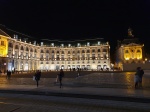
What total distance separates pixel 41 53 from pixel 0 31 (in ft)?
121

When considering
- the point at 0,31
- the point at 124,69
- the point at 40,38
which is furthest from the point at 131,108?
the point at 40,38

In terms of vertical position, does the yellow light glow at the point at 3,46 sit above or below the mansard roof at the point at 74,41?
below

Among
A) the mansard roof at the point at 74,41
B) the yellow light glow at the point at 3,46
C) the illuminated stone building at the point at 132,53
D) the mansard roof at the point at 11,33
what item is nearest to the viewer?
the yellow light glow at the point at 3,46

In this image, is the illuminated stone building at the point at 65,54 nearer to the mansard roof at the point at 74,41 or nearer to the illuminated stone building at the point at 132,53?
the mansard roof at the point at 74,41

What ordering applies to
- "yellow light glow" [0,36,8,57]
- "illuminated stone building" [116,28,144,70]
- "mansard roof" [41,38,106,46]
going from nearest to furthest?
"yellow light glow" [0,36,8,57] < "illuminated stone building" [116,28,144,70] < "mansard roof" [41,38,106,46]

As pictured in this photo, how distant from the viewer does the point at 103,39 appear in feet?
330

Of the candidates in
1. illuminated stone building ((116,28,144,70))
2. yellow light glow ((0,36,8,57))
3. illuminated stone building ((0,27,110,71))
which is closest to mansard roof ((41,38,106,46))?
illuminated stone building ((0,27,110,71))

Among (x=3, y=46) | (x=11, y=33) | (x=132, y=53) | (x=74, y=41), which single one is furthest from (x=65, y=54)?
(x=3, y=46)

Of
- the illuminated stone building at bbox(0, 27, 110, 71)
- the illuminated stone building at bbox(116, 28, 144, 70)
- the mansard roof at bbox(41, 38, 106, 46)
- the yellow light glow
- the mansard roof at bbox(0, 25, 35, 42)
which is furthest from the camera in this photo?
the mansard roof at bbox(41, 38, 106, 46)

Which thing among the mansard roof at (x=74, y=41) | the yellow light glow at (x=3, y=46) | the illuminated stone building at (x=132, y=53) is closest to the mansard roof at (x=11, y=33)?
the yellow light glow at (x=3, y=46)

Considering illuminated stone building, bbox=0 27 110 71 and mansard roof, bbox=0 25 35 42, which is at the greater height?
mansard roof, bbox=0 25 35 42

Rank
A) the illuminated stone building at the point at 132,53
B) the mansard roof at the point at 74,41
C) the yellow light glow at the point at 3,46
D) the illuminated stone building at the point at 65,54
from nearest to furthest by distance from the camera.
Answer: the yellow light glow at the point at 3,46 < the illuminated stone building at the point at 132,53 < the illuminated stone building at the point at 65,54 < the mansard roof at the point at 74,41

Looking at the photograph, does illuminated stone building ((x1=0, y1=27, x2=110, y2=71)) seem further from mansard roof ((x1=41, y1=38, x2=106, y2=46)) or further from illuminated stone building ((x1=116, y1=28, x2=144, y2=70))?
illuminated stone building ((x1=116, y1=28, x2=144, y2=70))

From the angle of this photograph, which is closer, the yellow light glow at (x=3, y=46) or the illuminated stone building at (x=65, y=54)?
the yellow light glow at (x=3, y=46)
